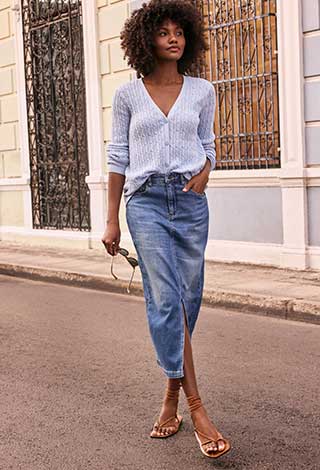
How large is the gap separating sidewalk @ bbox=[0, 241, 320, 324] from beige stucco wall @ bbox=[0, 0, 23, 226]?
170 cm

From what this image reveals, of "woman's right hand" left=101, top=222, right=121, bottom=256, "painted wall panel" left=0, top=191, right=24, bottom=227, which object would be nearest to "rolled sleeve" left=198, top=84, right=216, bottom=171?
"woman's right hand" left=101, top=222, right=121, bottom=256

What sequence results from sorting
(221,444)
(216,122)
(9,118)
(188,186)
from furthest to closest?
(9,118), (216,122), (188,186), (221,444)

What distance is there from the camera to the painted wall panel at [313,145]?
8.91 metres

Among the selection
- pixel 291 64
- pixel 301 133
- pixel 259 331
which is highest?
pixel 291 64

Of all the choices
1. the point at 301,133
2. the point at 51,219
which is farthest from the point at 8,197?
the point at 301,133

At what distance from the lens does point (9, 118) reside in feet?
46.0

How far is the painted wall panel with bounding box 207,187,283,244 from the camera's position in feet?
30.9

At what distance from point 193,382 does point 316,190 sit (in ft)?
17.6

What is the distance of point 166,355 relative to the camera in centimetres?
386

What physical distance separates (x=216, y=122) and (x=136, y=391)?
5.83m

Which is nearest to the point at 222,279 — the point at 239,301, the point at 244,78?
the point at 239,301

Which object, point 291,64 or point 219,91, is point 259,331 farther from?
point 219,91

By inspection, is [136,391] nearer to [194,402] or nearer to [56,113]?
[194,402]

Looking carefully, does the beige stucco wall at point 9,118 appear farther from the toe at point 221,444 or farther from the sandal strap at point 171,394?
the toe at point 221,444
